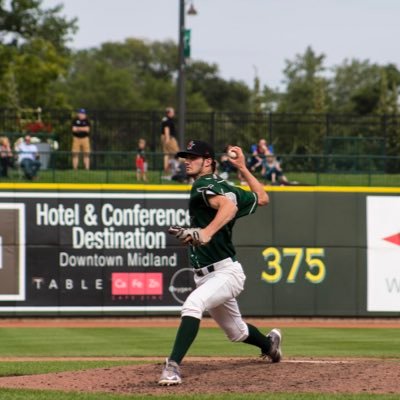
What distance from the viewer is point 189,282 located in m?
22.0

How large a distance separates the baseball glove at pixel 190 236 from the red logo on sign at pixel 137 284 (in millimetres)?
13088

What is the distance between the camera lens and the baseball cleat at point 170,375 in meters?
9.12

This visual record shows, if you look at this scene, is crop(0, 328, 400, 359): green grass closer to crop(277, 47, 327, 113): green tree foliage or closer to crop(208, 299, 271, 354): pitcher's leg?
crop(208, 299, 271, 354): pitcher's leg

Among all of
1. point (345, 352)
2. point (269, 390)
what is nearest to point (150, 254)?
point (345, 352)

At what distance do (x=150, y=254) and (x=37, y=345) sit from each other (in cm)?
623

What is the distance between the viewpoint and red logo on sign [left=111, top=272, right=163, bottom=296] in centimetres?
2192

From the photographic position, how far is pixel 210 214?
9.51m

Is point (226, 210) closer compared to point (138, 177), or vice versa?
point (226, 210)

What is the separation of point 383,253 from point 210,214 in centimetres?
1357

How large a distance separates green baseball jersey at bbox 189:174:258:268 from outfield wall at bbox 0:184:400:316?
489 inches

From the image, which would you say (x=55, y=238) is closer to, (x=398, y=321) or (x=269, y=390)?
(x=398, y=321)

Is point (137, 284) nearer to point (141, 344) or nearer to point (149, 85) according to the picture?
point (141, 344)

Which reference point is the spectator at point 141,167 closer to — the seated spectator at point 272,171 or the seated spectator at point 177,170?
the seated spectator at point 177,170

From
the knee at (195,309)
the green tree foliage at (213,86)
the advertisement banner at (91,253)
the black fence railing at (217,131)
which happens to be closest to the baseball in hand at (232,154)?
the knee at (195,309)
